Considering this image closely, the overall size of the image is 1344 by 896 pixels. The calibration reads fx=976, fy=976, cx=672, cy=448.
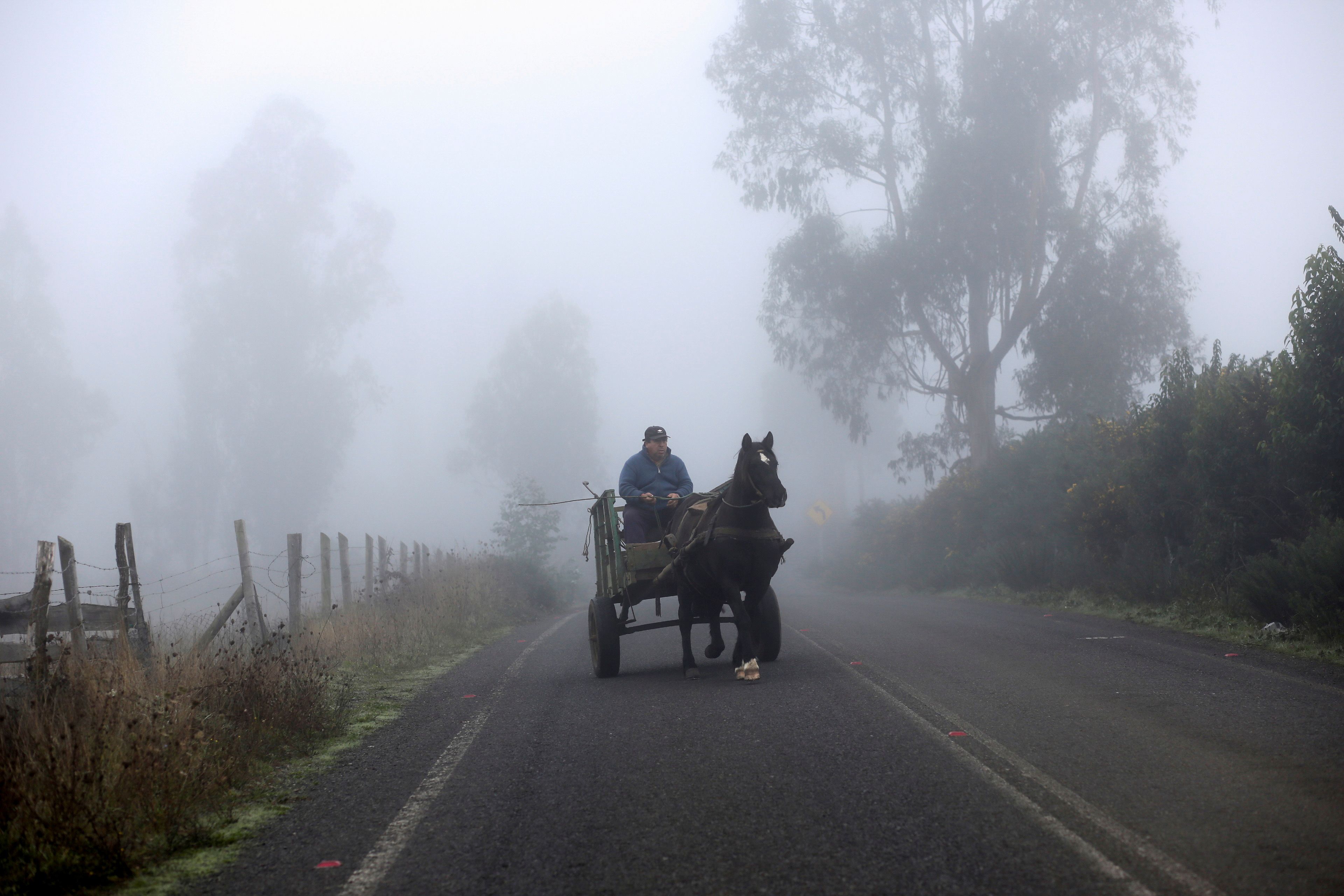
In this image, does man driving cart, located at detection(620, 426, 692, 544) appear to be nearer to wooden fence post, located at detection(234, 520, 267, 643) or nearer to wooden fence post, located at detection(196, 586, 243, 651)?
wooden fence post, located at detection(196, 586, 243, 651)

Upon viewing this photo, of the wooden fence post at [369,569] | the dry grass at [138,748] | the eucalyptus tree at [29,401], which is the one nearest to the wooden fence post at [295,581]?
the dry grass at [138,748]

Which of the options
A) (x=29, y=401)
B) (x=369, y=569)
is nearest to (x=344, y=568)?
(x=369, y=569)

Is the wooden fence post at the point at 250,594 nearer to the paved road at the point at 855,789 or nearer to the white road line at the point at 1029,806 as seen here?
the paved road at the point at 855,789

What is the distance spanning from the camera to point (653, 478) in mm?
10531

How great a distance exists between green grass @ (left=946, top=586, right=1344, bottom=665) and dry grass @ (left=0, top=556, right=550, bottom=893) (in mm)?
8762

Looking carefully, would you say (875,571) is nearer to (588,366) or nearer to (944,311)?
(944,311)

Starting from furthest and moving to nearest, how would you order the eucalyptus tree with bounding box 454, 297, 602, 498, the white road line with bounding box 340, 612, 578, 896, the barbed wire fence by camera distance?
the eucalyptus tree with bounding box 454, 297, 602, 498 → the barbed wire fence → the white road line with bounding box 340, 612, 578, 896

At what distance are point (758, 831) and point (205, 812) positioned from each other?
3.06 metres

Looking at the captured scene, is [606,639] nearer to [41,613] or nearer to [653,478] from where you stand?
[653,478]

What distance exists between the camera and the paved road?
12.7ft

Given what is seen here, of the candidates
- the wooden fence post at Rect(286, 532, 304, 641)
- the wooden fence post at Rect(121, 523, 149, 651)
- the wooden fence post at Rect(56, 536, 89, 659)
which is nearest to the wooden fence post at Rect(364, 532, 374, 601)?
the wooden fence post at Rect(286, 532, 304, 641)

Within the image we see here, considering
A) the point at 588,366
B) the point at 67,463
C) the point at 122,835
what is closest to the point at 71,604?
the point at 122,835

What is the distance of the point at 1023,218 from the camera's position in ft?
88.1

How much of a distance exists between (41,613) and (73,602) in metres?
0.64
